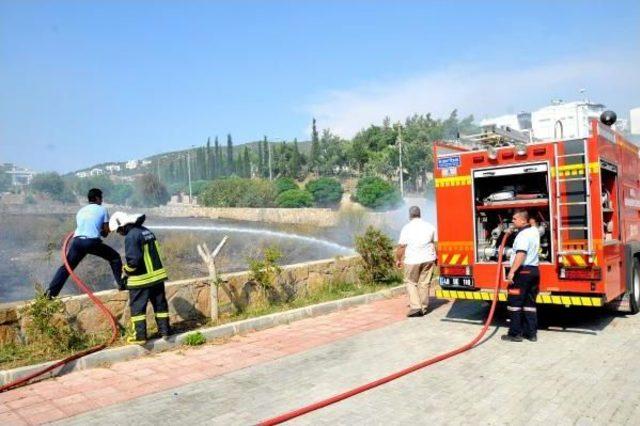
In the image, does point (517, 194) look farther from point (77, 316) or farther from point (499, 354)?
point (77, 316)

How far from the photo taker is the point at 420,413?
4.46m

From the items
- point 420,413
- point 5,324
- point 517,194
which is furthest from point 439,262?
point 5,324

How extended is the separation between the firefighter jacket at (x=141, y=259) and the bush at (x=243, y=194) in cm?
5737

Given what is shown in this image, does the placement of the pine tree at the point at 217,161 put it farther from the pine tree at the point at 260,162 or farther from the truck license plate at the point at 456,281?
the truck license plate at the point at 456,281

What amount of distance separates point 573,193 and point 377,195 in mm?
47656

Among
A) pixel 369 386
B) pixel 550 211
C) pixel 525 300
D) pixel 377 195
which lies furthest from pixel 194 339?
pixel 377 195

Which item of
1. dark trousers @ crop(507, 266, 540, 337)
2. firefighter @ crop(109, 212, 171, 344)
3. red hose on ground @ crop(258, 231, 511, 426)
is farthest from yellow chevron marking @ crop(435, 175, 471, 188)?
firefighter @ crop(109, 212, 171, 344)

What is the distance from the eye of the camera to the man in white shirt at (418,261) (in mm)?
8547

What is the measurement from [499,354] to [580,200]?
2.28 metres

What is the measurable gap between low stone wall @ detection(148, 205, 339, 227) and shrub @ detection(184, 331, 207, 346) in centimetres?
3638

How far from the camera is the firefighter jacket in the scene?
6.38 metres

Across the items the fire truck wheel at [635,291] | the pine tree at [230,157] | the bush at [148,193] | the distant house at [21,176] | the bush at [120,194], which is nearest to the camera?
the fire truck wheel at [635,291]

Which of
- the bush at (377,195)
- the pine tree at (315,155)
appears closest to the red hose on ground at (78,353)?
the bush at (377,195)

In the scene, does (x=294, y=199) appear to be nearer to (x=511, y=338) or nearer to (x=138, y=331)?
(x=511, y=338)
